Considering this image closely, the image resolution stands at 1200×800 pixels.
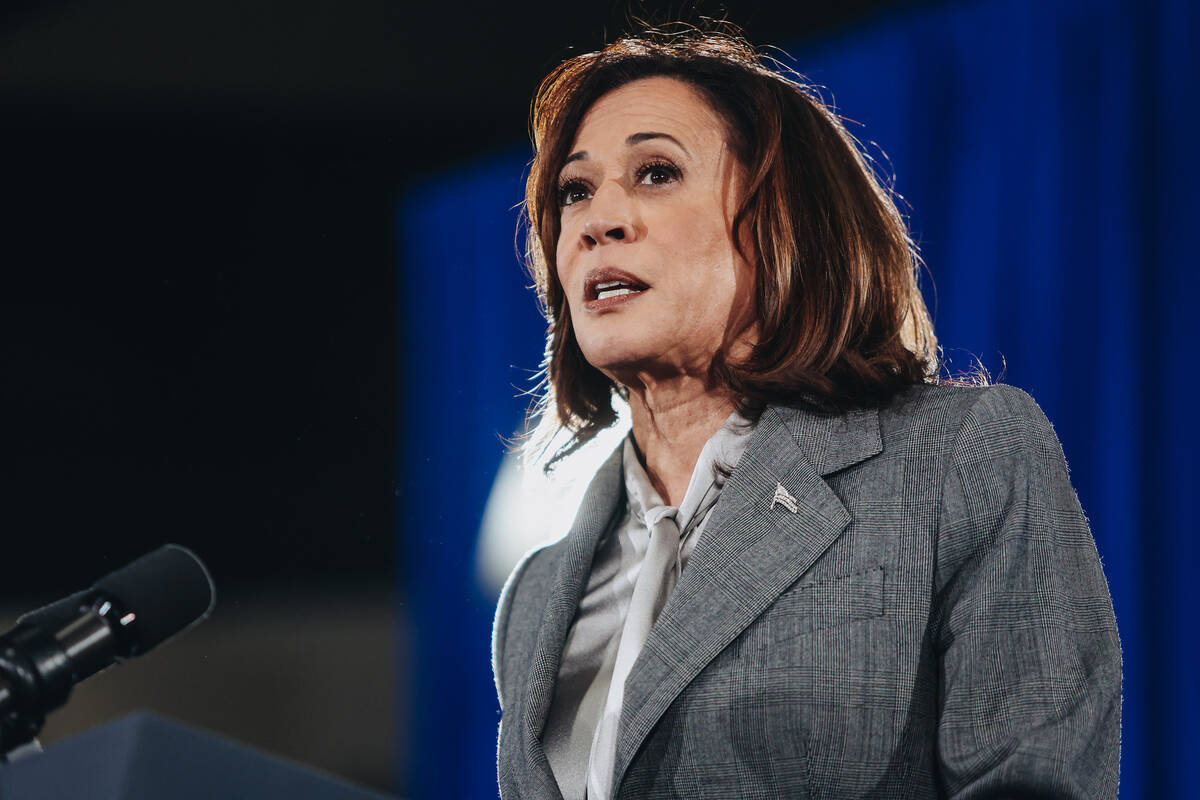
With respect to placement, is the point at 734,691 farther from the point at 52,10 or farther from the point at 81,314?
the point at 52,10

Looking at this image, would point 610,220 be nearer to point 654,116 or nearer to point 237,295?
point 654,116

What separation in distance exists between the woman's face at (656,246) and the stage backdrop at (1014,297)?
848 millimetres

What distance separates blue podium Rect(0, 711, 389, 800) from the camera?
1.86 ft

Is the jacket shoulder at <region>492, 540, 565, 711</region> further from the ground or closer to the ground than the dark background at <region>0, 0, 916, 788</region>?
closer to the ground

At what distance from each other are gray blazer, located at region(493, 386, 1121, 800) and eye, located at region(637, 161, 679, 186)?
0.45 meters

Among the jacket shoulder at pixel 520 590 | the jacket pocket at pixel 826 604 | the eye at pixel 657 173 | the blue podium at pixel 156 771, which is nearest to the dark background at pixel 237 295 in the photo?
the jacket shoulder at pixel 520 590

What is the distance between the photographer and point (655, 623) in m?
1.31

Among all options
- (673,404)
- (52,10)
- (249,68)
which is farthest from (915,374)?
(52,10)

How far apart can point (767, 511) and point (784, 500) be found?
2 cm

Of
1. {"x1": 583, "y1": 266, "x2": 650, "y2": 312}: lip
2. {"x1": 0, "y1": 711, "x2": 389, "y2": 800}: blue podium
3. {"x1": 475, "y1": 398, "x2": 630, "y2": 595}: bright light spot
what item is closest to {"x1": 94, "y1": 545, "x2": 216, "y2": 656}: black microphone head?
{"x1": 0, "y1": 711, "x2": 389, "y2": 800}: blue podium

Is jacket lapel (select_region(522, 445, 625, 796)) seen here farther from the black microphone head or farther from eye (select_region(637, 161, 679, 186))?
the black microphone head

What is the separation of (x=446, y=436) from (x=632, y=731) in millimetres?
1275

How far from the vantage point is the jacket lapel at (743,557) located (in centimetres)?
123

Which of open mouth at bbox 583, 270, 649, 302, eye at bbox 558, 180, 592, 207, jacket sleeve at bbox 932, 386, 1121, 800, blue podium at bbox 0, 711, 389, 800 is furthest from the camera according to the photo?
eye at bbox 558, 180, 592, 207
